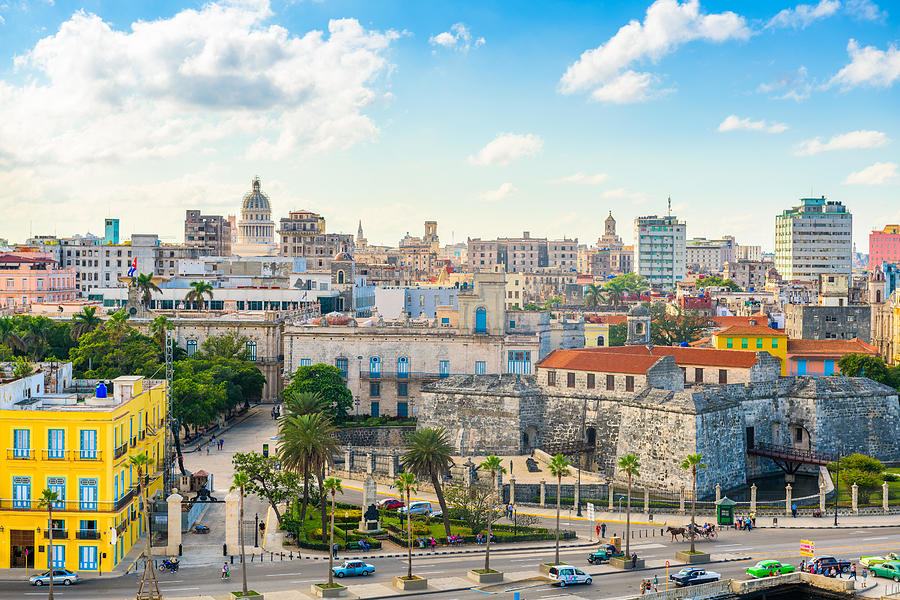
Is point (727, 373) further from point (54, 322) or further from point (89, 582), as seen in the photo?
point (54, 322)

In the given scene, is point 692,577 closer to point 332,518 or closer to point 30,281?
point 332,518

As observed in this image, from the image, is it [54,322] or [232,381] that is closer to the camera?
[232,381]

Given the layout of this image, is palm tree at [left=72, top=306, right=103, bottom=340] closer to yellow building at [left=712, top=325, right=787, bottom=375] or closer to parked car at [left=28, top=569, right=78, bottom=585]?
parked car at [left=28, top=569, right=78, bottom=585]

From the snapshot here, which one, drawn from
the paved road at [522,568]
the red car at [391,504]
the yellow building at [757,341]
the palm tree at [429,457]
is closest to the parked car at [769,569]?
the paved road at [522,568]

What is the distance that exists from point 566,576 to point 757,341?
64824mm

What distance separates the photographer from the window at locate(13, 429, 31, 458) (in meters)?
62.7

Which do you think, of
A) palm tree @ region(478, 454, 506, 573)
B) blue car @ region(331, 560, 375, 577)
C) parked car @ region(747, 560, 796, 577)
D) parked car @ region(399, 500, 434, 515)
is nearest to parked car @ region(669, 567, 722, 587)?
parked car @ region(747, 560, 796, 577)

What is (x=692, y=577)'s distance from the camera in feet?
199

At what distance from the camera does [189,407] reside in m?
94.2

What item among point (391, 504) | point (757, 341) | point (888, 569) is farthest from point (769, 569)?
point (757, 341)

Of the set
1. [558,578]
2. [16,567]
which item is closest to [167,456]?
[16,567]

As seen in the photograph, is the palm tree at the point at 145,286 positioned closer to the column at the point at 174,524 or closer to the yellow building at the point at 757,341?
the yellow building at the point at 757,341

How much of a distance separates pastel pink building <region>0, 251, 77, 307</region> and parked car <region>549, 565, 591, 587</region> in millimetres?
118456

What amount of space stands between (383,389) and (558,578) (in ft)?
175
